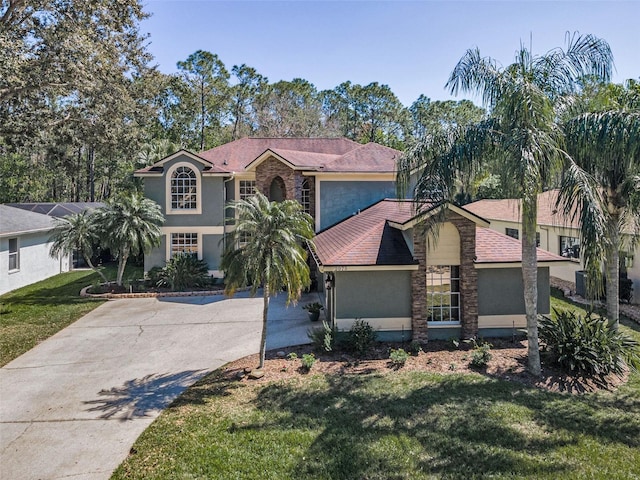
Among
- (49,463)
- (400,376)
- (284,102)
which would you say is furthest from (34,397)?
(284,102)

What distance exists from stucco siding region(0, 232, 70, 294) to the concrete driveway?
6.78 metres

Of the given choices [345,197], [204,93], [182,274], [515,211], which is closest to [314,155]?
[345,197]

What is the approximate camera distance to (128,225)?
17.3 m

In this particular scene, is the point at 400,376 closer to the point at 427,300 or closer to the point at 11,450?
the point at 427,300

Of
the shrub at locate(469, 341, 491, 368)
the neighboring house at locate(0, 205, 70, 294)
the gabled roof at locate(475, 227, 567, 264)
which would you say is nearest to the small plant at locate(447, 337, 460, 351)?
the shrub at locate(469, 341, 491, 368)

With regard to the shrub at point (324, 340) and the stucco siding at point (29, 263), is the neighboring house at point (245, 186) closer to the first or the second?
the stucco siding at point (29, 263)

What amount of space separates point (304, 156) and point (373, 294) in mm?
10661

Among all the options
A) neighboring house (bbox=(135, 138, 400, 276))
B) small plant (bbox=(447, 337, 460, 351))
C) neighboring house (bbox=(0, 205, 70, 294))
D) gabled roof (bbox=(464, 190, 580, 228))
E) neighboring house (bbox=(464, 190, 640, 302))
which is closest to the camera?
small plant (bbox=(447, 337, 460, 351))

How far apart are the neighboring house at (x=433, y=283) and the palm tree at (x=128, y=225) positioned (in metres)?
9.36

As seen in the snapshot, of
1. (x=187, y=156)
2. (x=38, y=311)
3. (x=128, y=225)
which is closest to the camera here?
(x=38, y=311)

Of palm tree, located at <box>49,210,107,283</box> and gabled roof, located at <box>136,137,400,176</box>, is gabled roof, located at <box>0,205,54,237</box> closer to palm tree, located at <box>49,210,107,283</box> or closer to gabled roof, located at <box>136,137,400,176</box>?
palm tree, located at <box>49,210,107,283</box>

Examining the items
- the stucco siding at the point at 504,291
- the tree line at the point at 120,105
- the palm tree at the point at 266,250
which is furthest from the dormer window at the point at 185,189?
the stucco siding at the point at 504,291

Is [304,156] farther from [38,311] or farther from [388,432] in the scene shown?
[388,432]

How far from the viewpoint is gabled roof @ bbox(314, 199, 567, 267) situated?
12.0m
